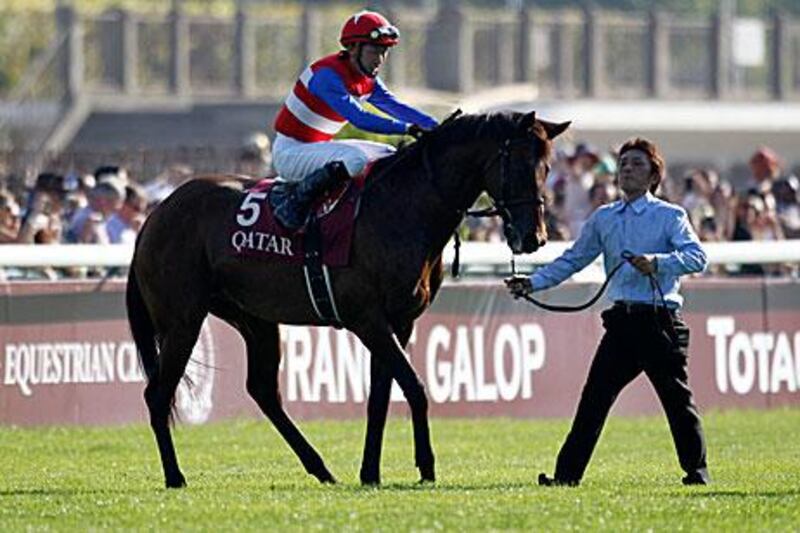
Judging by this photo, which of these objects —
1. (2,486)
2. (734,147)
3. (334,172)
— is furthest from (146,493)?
(734,147)

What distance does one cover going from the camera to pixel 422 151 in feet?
45.6

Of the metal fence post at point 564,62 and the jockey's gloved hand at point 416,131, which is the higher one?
the metal fence post at point 564,62

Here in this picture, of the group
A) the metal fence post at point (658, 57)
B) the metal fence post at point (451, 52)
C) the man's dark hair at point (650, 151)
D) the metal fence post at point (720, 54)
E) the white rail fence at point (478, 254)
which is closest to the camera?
the man's dark hair at point (650, 151)

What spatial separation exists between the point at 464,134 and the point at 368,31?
769 millimetres

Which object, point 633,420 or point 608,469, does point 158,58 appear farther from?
point 608,469

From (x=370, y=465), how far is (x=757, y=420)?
6.64m

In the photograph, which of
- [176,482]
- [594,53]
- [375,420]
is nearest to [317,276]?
[375,420]

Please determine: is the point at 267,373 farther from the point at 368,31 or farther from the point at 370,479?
the point at 368,31

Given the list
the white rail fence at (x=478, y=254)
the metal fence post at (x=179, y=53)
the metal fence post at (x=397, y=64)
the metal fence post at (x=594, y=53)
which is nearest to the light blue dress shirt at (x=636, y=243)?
the white rail fence at (x=478, y=254)

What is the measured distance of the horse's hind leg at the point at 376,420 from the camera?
1378 centimetres

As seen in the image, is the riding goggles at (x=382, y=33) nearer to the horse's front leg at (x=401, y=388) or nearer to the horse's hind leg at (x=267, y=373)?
the horse's front leg at (x=401, y=388)

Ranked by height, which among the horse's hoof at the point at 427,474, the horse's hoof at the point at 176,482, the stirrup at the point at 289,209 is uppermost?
the stirrup at the point at 289,209

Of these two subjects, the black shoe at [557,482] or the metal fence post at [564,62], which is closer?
the black shoe at [557,482]

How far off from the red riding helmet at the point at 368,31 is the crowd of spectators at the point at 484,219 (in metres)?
5.65
